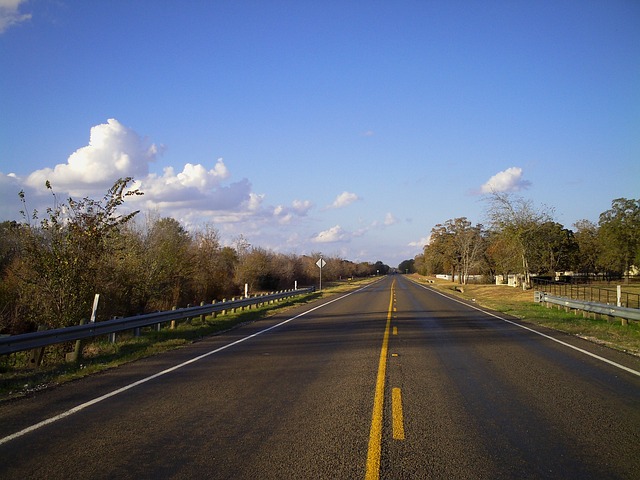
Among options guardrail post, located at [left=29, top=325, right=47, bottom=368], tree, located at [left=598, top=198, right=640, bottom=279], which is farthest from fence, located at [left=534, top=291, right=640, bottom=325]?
tree, located at [left=598, top=198, right=640, bottom=279]

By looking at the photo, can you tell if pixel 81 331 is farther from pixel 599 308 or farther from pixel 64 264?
pixel 599 308

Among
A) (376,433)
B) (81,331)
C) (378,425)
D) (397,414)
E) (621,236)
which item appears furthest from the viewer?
(621,236)

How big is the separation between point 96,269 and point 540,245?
4871 cm

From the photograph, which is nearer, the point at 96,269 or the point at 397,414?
the point at 397,414

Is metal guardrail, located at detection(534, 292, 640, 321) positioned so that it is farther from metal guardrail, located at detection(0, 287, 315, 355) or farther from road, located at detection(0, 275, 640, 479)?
metal guardrail, located at detection(0, 287, 315, 355)

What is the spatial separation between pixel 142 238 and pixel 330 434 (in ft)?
86.7

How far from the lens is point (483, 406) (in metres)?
7.40

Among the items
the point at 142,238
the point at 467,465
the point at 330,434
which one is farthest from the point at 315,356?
the point at 142,238

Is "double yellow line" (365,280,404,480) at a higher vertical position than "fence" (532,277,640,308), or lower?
lower

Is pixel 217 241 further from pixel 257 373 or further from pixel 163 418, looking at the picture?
pixel 163 418

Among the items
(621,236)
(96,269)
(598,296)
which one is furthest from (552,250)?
(96,269)

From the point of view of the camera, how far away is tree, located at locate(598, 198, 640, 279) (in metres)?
63.5

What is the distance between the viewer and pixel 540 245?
5362 centimetres

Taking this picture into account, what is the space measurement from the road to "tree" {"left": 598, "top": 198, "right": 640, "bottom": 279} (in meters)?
59.4
